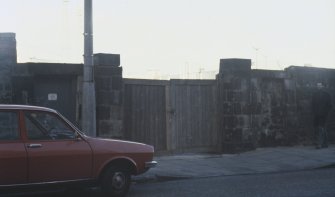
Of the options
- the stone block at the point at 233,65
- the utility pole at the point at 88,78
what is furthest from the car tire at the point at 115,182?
the stone block at the point at 233,65

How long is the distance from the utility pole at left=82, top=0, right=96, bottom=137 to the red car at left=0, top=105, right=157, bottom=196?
6.48 ft

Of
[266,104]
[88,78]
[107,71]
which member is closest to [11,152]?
[88,78]

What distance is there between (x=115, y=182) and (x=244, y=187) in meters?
2.48

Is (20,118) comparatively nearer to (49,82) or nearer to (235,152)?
(49,82)

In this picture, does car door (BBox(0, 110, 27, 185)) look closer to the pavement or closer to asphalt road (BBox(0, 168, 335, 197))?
asphalt road (BBox(0, 168, 335, 197))

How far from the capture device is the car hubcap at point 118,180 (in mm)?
8883

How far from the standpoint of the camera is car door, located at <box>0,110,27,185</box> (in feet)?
25.4

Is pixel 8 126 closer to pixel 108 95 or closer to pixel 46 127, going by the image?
pixel 46 127

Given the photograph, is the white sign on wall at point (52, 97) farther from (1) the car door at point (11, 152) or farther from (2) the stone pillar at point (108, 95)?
(1) the car door at point (11, 152)

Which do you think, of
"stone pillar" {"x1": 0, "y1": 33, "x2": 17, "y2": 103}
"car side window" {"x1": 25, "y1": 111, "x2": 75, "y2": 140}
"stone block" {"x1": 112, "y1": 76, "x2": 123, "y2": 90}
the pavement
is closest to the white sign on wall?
"stone pillar" {"x1": 0, "y1": 33, "x2": 17, "y2": 103}

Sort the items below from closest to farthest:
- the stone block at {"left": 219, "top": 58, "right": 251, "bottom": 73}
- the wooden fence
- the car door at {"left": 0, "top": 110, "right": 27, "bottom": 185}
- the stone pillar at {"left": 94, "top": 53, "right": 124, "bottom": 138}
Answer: the car door at {"left": 0, "top": 110, "right": 27, "bottom": 185} → the stone pillar at {"left": 94, "top": 53, "right": 124, "bottom": 138} → the wooden fence → the stone block at {"left": 219, "top": 58, "right": 251, "bottom": 73}

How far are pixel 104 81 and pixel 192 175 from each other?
319cm

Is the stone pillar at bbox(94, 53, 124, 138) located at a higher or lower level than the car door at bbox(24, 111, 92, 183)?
higher

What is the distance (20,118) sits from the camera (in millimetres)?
8094
